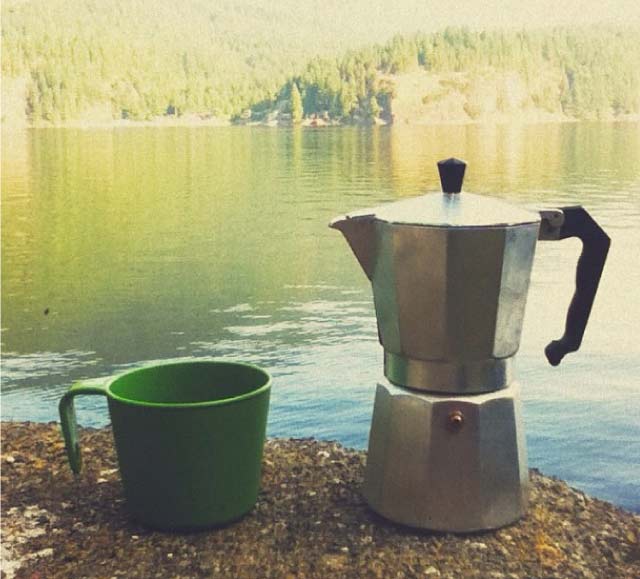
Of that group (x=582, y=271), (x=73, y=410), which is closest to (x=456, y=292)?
(x=582, y=271)

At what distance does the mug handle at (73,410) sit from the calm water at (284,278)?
0.60 m

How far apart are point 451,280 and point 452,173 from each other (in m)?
0.23

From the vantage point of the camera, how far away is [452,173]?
5.79 feet

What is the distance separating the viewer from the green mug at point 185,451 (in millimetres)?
1687

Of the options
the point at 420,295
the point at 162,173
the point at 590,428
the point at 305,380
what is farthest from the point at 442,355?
the point at 162,173

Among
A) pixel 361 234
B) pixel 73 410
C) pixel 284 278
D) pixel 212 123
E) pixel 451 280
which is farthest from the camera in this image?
pixel 212 123

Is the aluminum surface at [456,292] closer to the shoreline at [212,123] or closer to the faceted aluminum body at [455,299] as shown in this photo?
the faceted aluminum body at [455,299]

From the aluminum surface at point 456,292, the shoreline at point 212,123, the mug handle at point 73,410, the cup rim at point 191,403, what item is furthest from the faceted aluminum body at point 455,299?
the shoreline at point 212,123

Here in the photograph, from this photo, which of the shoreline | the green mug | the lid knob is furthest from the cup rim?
the shoreline

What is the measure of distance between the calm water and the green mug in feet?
1.20

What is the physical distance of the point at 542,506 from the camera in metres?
1.96

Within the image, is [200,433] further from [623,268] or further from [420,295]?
[623,268]

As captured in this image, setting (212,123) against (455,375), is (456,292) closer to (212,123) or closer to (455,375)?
(455,375)

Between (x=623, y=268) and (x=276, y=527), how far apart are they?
3.32 m
